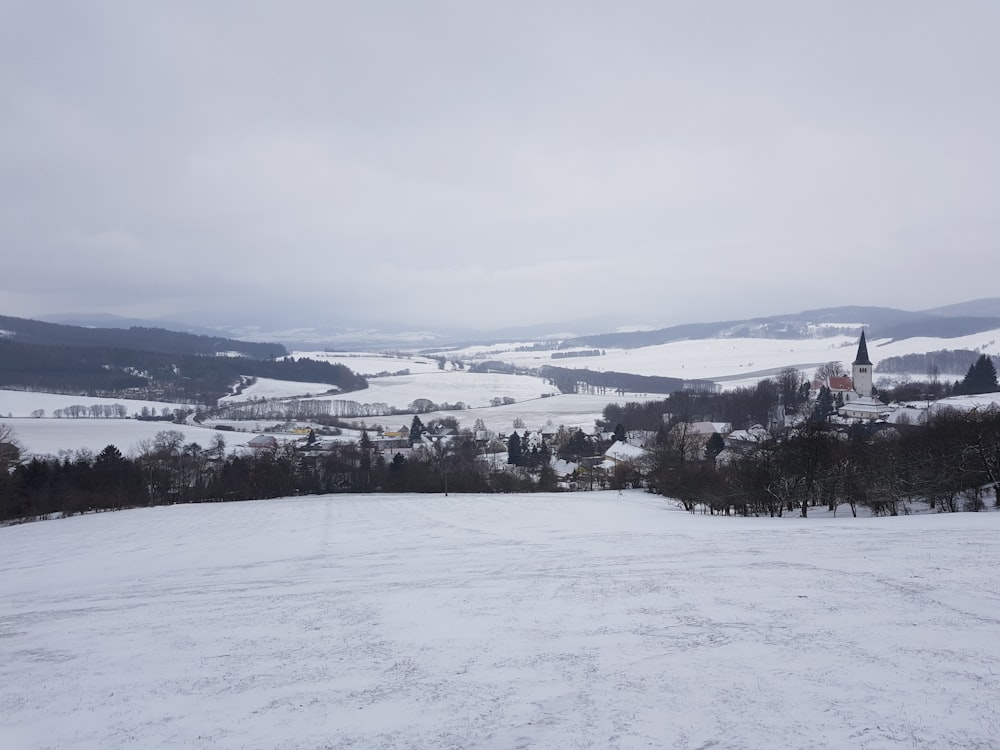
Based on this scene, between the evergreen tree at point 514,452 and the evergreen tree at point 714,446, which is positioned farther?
the evergreen tree at point 514,452

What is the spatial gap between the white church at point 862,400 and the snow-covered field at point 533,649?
5770cm

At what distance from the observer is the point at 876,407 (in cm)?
6475

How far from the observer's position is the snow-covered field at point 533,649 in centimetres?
534

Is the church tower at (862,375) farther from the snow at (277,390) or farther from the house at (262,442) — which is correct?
the snow at (277,390)

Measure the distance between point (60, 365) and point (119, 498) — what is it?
338ft

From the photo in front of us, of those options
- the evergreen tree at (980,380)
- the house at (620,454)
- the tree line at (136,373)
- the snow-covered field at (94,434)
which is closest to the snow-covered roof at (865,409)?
the evergreen tree at (980,380)

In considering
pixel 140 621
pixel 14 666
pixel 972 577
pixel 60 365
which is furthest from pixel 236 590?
pixel 60 365

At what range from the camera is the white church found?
6316 centimetres

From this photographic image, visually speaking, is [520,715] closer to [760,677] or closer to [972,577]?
[760,677]

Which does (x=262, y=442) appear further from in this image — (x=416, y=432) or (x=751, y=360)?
(x=751, y=360)

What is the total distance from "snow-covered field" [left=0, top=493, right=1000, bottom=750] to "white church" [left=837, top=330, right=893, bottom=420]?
57.7m

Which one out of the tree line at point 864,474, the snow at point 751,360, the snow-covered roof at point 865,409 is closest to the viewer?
the tree line at point 864,474

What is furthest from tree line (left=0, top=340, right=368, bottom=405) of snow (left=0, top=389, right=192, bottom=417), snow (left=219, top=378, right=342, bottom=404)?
snow (left=0, top=389, right=192, bottom=417)

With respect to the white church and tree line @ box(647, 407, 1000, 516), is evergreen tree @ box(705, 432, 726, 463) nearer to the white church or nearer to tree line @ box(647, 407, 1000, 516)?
the white church
